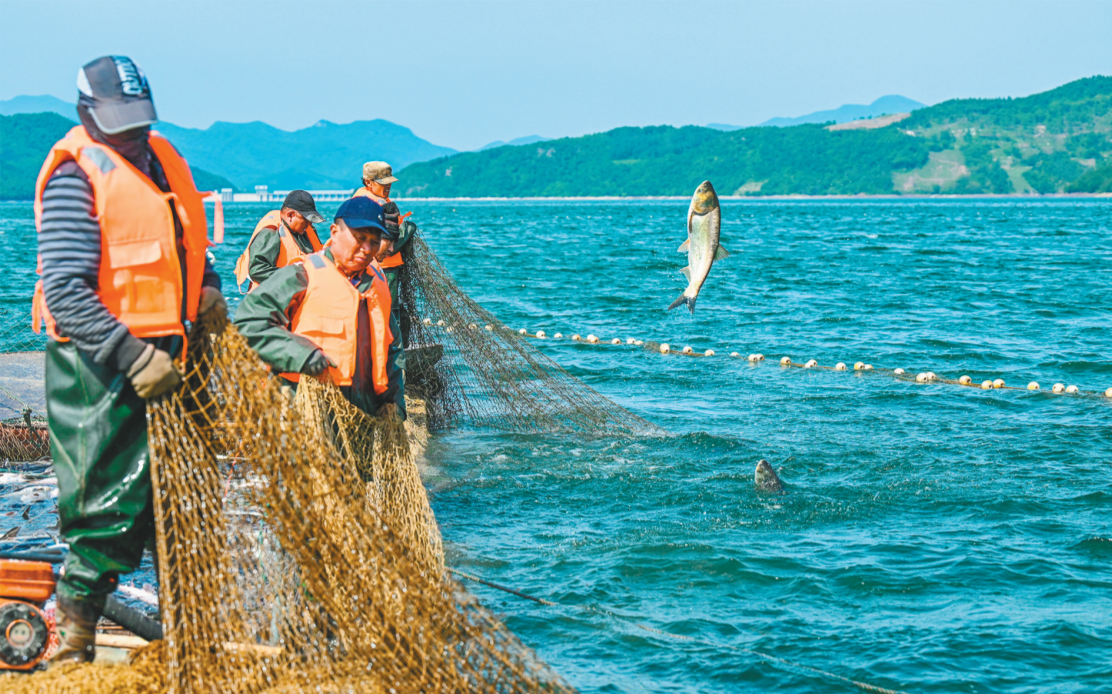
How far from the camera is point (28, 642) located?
4.12 meters

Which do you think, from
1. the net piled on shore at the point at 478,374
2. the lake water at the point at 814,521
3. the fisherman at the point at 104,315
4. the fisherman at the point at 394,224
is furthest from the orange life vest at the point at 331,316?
the net piled on shore at the point at 478,374

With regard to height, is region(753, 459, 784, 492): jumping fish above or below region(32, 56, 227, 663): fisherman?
below

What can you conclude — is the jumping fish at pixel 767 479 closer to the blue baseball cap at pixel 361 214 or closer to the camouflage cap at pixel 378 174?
the camouflage cap at pixel 378 174

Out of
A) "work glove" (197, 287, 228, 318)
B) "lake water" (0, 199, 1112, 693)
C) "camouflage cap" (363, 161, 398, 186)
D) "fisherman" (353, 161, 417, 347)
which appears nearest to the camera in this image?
"work glove" (197, 287, 228, 318)

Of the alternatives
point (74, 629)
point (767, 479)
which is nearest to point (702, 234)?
point (767, 479)

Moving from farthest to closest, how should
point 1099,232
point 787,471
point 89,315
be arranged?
point 1099,232 < point 787,471 < point 89,315

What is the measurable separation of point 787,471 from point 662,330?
11.4m

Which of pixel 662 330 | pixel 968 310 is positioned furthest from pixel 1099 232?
pixel 662 330

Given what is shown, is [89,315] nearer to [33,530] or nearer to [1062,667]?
[33,530]

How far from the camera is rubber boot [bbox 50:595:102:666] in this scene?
3.77m

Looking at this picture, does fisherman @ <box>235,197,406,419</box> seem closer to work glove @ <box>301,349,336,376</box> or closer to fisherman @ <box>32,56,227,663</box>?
work glove @ <box>301,349,336,376</box>

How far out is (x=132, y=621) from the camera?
4.16 meters

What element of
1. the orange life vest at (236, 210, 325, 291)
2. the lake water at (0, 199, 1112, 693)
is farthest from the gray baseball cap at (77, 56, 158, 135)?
the orange life vest at (236, 210, 325, 291)

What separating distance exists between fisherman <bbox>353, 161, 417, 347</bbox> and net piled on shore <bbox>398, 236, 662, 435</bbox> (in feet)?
0.17
